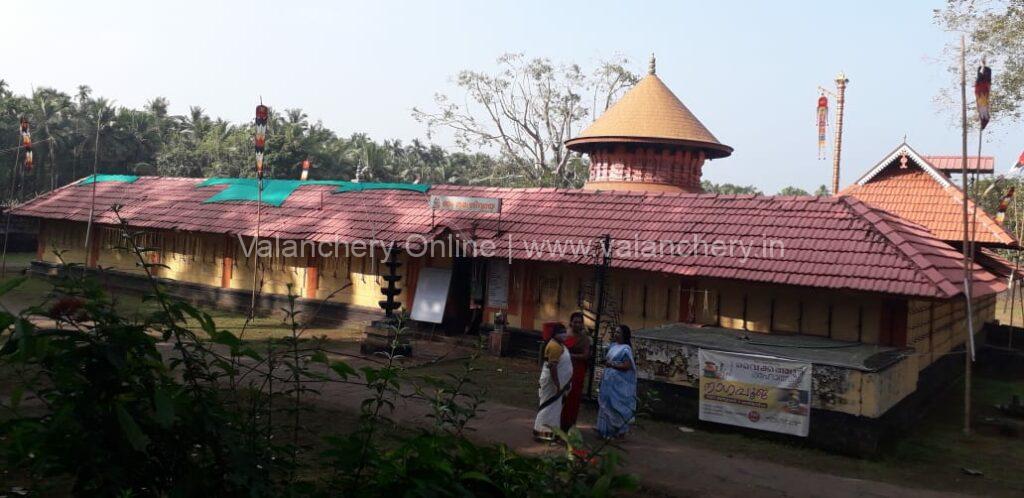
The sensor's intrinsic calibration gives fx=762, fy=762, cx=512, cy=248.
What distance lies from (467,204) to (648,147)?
584cm


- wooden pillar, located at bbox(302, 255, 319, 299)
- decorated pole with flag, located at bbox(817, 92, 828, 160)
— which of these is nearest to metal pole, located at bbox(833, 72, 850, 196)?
decorated pole with flag, located at bbox(817, 92, 828, 160)

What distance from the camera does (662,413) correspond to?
1095 cm

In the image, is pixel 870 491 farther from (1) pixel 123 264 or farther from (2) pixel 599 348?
(1) pixel 123 264

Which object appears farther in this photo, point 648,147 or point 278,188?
point 278,188

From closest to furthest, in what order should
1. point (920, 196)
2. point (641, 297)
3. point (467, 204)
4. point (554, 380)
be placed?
1. point (554, 380)
2. point (641, 297)
3. point (467, 204)
4. point (920, 196)

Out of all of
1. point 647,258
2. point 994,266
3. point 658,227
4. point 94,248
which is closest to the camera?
point 647,258

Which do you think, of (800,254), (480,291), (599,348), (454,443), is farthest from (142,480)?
(480,291)

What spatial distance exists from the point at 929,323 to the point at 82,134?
3813cm

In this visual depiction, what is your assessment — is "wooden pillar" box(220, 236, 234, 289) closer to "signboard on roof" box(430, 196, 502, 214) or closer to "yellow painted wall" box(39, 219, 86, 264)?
"yellow painted wall" box(39, 219, 86, 264)

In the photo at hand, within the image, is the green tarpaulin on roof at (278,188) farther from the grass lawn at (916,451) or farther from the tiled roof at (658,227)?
the grass lawn at (916,451)

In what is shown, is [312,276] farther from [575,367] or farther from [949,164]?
[949,164]

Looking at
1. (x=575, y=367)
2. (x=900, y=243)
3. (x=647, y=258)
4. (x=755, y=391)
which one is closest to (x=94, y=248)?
(x=647, y=258)

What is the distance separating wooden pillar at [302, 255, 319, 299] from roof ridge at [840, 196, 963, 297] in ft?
38.4

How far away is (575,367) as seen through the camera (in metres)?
9.68
